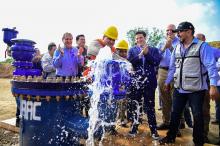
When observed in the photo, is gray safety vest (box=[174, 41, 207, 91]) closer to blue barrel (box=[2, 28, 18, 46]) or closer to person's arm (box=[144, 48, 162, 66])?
person's arm (box=[144, 48, 162, 66])

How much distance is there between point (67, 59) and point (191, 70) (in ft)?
7.33

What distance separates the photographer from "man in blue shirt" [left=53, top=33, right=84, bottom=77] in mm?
4961

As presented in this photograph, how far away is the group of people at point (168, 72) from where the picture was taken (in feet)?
13.3

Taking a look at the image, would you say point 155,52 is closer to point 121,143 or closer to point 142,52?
point 142,52

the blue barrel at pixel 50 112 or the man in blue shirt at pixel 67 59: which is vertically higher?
the man in blue shirt at pixel 67 59

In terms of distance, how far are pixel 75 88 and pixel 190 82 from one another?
5.55 feet

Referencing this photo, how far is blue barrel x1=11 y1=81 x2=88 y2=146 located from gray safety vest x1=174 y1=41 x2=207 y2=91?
1.54 metres

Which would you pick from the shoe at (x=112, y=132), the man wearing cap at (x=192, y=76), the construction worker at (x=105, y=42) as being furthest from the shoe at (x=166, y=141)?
the construction worker at (x=105, y=42)

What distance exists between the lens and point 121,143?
426 centimetres

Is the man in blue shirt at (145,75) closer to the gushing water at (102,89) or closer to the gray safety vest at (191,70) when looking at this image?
the gushing water at (102,89)

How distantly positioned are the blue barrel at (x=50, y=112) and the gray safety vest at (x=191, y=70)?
5.07 ft

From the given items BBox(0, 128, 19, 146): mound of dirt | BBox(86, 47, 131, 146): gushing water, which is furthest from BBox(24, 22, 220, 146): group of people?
BBox(0, 128, 19, 146): mound of dirt

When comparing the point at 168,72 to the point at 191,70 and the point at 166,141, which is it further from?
the point at 166,141

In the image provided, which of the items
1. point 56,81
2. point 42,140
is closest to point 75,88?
point 56,81
